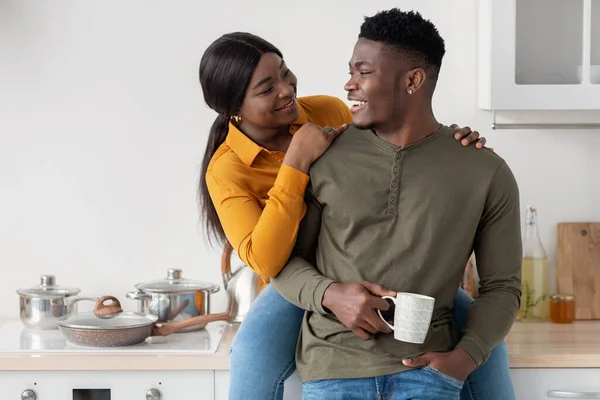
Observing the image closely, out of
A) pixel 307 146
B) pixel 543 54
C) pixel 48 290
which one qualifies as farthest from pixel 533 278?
pixel 48 290

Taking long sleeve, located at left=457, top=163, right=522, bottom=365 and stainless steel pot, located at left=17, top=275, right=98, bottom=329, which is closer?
long sleeve, located at left=457, top=163, right=522, bottom=365

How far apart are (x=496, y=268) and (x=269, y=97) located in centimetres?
60

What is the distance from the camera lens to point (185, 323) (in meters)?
2.49

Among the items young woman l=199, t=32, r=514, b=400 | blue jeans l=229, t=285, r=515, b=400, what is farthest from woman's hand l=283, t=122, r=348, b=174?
blue jeans l=229, t=285, r=515, b=400

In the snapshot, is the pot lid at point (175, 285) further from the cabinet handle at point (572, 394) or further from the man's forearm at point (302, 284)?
the cabinet handle at point (572, 394)

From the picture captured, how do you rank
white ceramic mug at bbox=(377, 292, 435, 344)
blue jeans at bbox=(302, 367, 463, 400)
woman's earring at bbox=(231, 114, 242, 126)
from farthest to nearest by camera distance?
woman's earring at bbox=(231, 114, 242, 126)
blue jeans at bbox=(302, 367, 463, 400)
white ceramic mug at bbox=(377, 292, 435, 344)

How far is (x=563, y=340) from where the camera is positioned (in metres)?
2.45

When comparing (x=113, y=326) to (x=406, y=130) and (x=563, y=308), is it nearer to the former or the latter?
(x=406, y=130)

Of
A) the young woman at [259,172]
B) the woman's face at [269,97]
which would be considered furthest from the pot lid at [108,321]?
the woman's face at [269,97]

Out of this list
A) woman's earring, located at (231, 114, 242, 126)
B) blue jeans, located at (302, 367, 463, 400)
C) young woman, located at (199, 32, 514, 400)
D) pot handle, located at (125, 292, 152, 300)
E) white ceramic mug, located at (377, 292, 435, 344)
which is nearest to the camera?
white ceramic mug, located at (377, 292, 435, 344)

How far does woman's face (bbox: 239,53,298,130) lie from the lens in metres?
2.07

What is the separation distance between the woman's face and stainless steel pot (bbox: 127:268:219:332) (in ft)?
2.21

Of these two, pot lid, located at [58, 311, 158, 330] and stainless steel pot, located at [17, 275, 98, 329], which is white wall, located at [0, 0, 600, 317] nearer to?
stainless steel pot, located at [17, 275, 98, 329]

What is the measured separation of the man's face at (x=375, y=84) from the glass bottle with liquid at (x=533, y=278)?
975 millimetres
